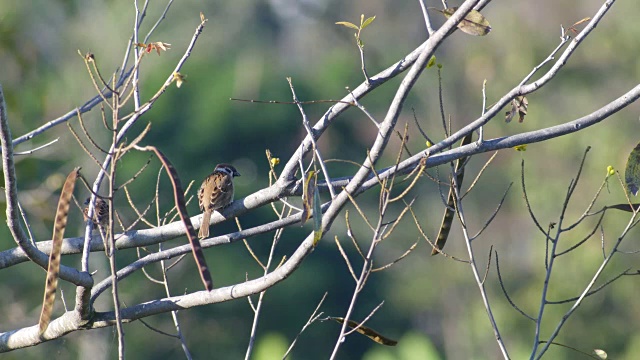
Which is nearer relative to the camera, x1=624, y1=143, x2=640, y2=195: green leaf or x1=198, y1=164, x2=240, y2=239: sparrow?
x1=624, y1=143, x2=640, y2=195: green leaf

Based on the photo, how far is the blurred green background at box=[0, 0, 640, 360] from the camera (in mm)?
15625

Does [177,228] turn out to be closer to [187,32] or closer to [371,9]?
[187,32]

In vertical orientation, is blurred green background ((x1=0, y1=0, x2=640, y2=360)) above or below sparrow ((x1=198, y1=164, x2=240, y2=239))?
above

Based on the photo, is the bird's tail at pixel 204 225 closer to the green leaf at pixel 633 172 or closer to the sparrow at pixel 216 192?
the sparrow at pixel 216 192

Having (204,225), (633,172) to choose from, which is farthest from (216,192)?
(633,172)

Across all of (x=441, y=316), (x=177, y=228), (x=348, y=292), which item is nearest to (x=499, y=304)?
(x=348, y=292)

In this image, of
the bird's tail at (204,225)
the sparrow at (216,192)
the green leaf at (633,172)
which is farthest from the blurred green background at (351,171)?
the green leaf at (633,172)

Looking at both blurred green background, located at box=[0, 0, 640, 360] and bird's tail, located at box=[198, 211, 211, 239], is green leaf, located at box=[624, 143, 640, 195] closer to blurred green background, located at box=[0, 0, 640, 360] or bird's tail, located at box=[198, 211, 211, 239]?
bird's tail, located at box=[198, 211, 211, 239]

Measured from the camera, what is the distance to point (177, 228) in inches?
145

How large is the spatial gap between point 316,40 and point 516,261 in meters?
13.5

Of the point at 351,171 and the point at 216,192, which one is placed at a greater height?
the point at 351,171

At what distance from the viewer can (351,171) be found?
17.6 m

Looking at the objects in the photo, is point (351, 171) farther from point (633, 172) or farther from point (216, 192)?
point (633, 172)

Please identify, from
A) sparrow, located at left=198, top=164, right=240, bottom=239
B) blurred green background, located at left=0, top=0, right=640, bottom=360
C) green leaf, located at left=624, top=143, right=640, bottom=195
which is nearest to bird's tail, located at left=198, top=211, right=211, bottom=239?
sparrow, located at left=198, top=164, right=240, bottom=239
